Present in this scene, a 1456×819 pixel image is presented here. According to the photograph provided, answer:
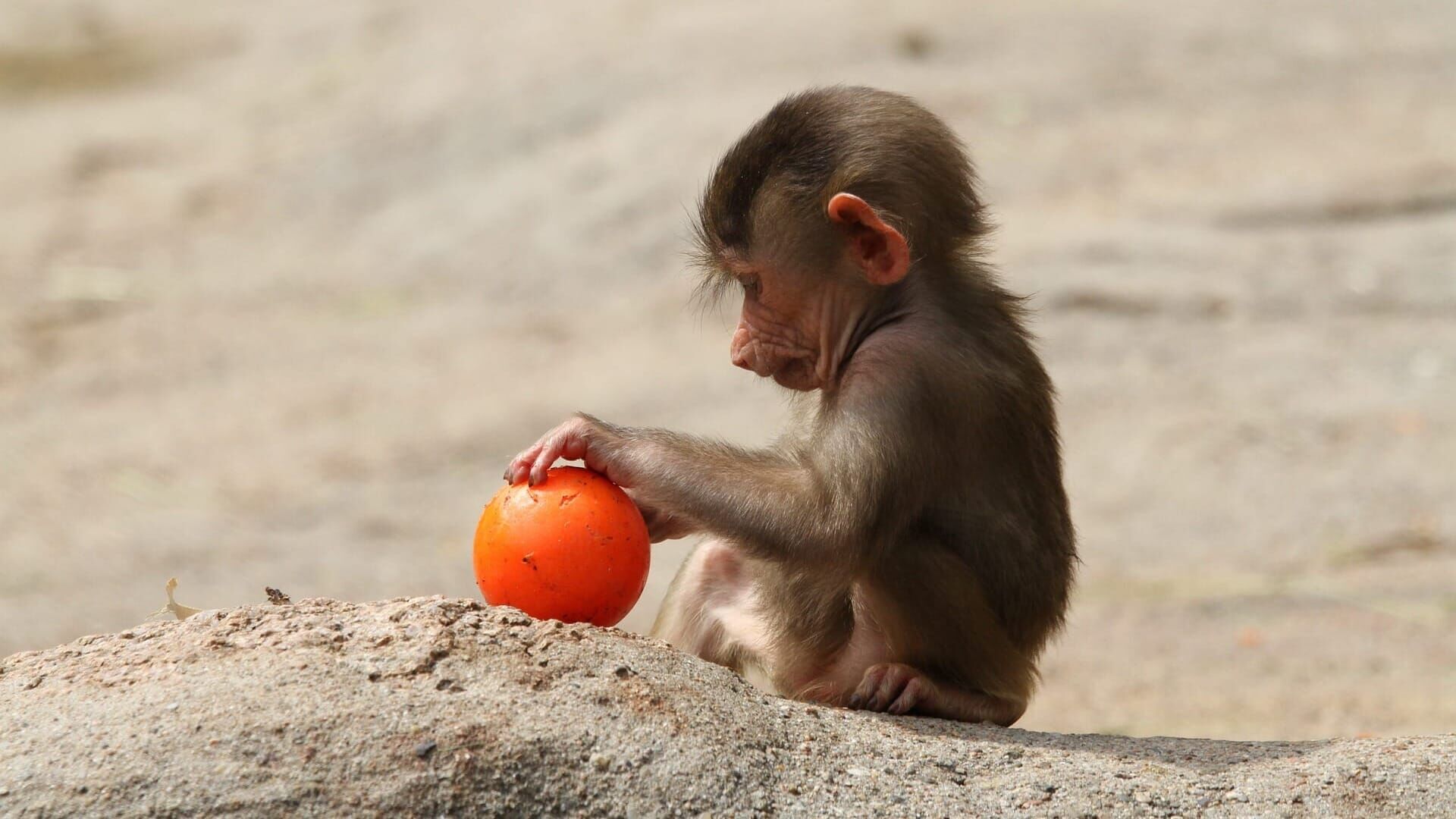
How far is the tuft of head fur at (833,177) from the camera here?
5609 mm

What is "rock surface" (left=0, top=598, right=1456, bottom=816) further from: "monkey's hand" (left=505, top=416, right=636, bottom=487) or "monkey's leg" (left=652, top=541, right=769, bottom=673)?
"monkey's leg" (left=652, top=541, right=769, bottom=673)

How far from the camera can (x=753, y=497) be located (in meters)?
5.23

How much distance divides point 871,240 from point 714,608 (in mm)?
1505

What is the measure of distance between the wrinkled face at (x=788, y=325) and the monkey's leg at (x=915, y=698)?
1012 millimetres

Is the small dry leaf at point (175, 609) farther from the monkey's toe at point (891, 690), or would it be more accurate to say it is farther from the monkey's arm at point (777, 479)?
the monkey's toe at point (891, 690)

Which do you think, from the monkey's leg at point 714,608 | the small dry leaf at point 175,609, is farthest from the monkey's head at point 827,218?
the small dry leaf at point 175,609

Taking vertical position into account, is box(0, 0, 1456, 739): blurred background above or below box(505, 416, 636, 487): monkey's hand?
below

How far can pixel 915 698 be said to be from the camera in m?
5.36

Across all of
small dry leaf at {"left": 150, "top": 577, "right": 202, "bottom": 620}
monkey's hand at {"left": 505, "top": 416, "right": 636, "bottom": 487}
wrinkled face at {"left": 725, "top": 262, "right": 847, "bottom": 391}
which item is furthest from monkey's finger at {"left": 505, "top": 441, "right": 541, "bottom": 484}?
small dry leaf at {"left": 150, "top": 577, "right": 202, "bottom": 620}

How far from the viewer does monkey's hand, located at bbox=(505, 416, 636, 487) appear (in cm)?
521

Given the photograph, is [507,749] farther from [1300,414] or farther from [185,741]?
[1300,414]

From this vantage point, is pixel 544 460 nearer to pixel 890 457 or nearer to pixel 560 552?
pixel 560 552

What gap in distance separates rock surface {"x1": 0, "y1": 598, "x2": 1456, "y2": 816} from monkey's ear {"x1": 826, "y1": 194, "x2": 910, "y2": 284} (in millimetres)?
1460

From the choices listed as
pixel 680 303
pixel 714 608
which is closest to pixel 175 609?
pixel 714 608
